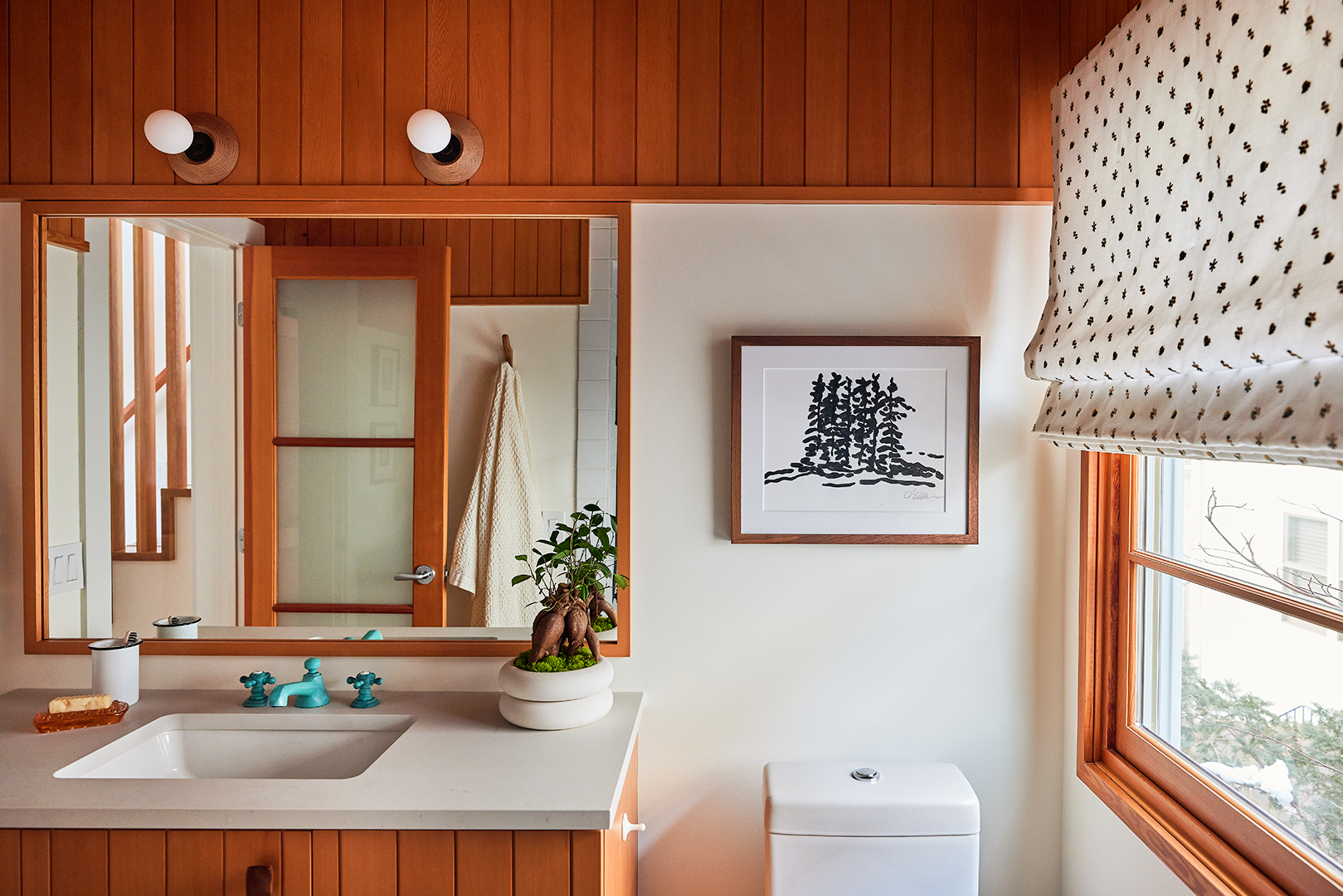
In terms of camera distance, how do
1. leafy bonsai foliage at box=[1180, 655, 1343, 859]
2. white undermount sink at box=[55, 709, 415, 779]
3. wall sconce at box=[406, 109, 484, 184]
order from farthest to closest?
1. wall sconce at box=[406, 109, 484, 184]
2. white undermount sink at box=[55, 709, 415, 779]
3. leafy bonsai foliage at box=[1180, 655, 1343, 859]

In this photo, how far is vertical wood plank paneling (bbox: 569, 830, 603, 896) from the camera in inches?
48.3

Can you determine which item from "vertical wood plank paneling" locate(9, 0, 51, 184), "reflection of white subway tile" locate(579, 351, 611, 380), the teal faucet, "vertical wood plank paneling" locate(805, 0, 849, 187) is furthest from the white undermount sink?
"vertical wood plank paneling" locate(805, 0, 849, 187)

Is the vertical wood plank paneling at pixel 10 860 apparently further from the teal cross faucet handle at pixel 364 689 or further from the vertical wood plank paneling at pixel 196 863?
the teal cross faucet handle at pixel 364 689

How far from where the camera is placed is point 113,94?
174 centimetres

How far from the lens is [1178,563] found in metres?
1.41

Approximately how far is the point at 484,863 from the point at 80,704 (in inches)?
35.9

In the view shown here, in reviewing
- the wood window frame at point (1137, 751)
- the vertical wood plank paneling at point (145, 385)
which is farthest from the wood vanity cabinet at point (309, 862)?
the wood window frame at point (1137, 751)

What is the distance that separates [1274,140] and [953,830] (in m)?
1.21

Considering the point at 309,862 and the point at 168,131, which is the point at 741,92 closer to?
the point at 168,131

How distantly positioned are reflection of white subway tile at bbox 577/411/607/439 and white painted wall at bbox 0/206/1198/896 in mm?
73

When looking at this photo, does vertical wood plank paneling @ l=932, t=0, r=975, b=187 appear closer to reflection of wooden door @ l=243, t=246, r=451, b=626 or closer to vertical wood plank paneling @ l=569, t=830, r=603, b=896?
reflection of wooden door @ l=243, t=246, r=451, b=626

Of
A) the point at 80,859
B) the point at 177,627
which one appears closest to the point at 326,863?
the point at 80,859

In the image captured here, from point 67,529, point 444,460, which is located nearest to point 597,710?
point 444,460

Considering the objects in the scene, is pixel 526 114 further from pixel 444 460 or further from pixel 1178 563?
pixel 1178 563
